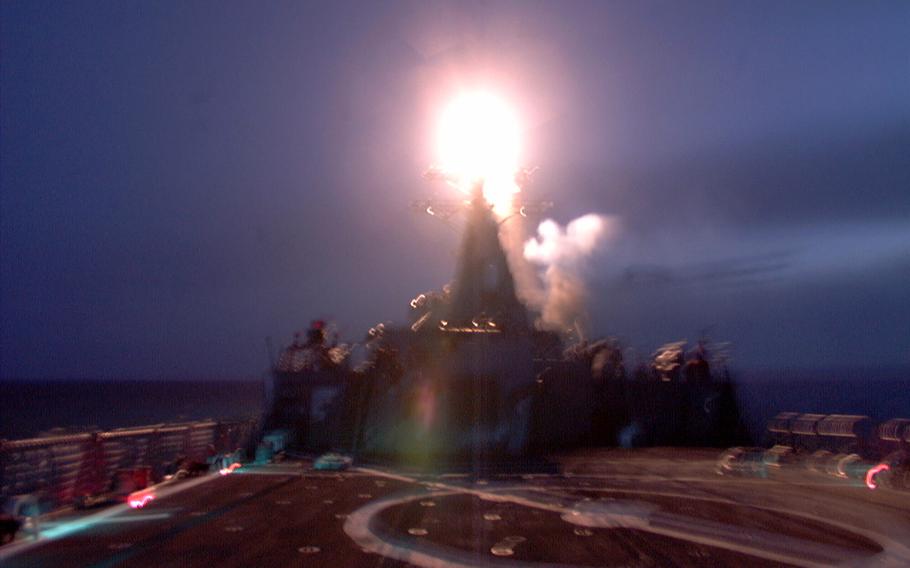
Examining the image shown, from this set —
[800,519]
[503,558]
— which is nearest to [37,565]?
[503,558]

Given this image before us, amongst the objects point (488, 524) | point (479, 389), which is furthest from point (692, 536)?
point (479, 389)

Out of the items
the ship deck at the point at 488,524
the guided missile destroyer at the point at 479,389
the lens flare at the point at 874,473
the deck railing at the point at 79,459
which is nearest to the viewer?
the ship deck at the point at 488,524

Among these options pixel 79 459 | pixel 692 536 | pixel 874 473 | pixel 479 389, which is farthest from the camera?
pixel 479 389

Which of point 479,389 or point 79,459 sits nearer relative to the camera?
point 79,459

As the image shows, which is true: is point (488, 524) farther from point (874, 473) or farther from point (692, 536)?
point (874, 473)

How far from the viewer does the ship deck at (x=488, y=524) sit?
33.6ft

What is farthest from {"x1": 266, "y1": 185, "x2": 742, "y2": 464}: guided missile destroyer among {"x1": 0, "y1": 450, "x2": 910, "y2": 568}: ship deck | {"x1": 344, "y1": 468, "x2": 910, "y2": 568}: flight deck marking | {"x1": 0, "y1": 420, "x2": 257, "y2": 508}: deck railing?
{"x1": 344, "y1": 468, "x2": 910, "y2": 568}: flight deck marking

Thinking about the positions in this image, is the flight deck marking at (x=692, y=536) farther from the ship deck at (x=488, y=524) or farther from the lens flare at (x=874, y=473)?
the lens flare at (x=874, y=473)

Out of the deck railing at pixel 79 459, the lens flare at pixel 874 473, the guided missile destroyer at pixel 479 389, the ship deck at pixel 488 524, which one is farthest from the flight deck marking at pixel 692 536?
the guided missile destroyer at pixel 479 389

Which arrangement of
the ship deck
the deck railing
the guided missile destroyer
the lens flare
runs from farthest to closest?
1. the guided missile destroyer
2. the lens flare
3. the deck railing
4. the ship deck

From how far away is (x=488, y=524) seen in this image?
506 inches

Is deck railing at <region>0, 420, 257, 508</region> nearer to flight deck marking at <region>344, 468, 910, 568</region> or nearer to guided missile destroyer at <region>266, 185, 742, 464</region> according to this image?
flight deck marking at <region>344, 468, 910, 568</region>

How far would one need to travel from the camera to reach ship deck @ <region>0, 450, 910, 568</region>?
33.6 ft

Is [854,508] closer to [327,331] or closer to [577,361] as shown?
[577,361]
